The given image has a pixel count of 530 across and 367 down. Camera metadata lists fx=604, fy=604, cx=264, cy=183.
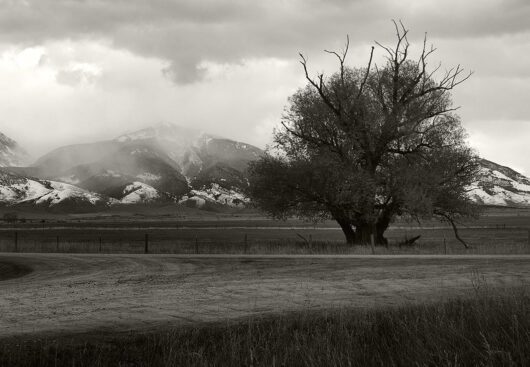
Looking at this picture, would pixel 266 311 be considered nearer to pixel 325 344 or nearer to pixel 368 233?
pixel 325 344

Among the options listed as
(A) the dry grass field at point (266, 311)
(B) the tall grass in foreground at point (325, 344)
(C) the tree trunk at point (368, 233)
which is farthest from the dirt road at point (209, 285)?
(C) the tree trunk at point (368, 233)

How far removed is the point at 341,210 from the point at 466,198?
315 inches

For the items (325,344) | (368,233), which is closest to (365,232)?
(368,233)

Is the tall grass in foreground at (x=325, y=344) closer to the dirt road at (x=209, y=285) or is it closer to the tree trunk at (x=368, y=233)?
the dirt road at (x=209, y=285)

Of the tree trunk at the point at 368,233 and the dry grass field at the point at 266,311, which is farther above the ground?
the tree trunk at the point at 368,233

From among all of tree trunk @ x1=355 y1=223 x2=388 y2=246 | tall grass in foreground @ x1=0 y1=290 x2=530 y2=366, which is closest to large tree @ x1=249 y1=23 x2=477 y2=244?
tree trunk @ x1=355 y1=223 x2=388 y2=246

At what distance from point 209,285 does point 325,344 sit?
1077 centimetres

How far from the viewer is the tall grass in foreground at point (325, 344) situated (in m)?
8.51

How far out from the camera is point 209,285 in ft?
65.0

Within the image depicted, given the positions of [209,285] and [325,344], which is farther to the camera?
[209,285]

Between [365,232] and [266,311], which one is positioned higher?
[365,232]

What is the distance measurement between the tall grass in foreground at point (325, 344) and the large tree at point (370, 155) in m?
23.1

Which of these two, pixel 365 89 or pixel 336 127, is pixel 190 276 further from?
pixel 365 89

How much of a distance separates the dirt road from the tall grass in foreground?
1621 mm
